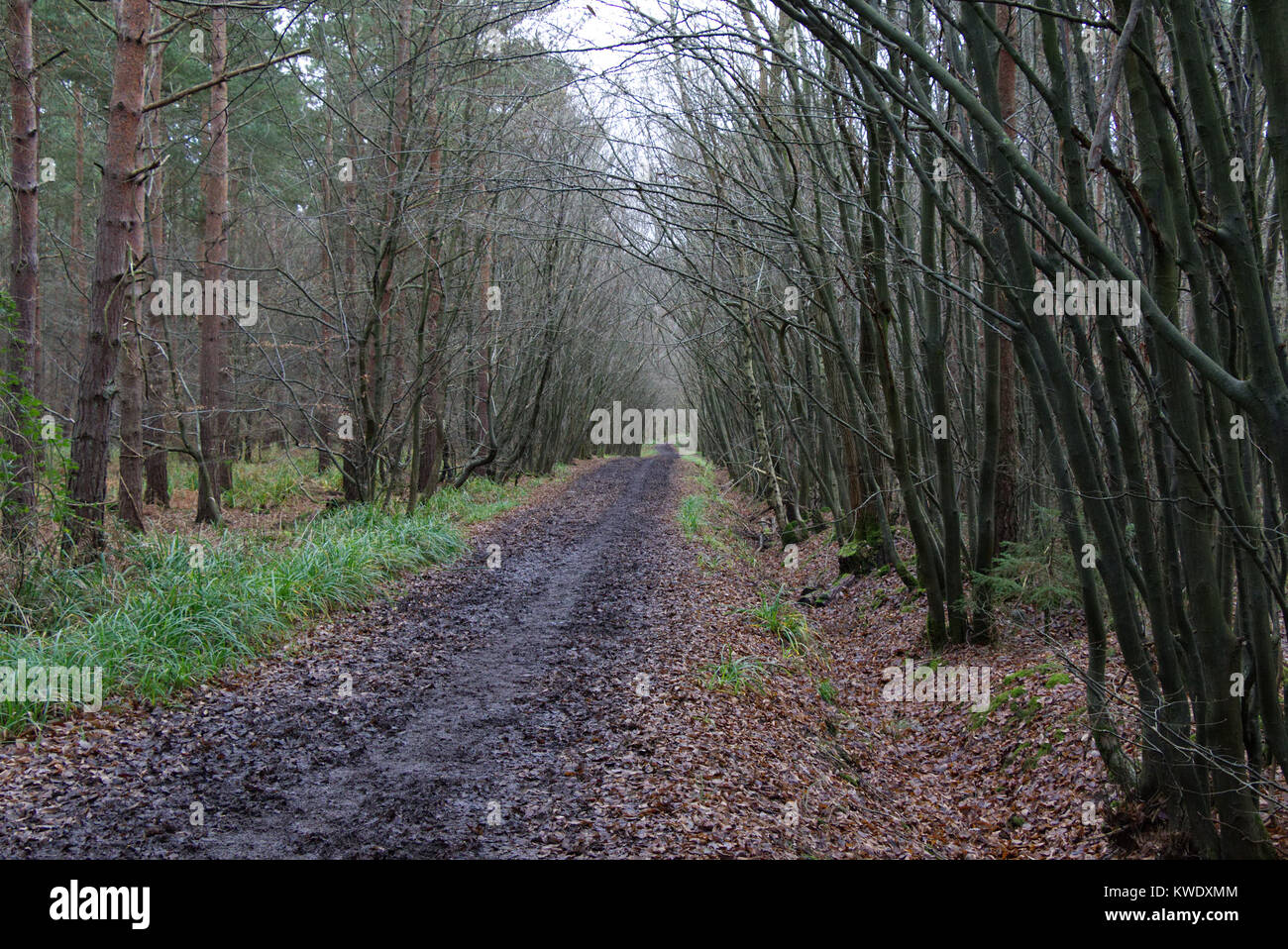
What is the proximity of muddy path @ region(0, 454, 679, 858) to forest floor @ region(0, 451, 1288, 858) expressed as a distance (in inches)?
0.7

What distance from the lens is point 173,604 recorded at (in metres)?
6.39

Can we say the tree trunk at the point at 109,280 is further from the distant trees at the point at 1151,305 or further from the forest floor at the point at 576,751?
the distant trees at the point at 1151,305

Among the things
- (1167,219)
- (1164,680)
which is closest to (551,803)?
(1164,680)

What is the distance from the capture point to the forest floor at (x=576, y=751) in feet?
13.1

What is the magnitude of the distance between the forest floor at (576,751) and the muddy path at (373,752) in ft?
0.06

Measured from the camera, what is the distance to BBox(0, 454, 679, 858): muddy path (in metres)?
3.85

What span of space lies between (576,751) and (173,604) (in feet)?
11.5

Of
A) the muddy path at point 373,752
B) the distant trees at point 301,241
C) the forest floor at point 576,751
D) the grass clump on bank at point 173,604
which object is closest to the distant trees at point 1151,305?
the forest floor at point 576,751

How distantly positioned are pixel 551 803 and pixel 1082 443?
305 centimetres

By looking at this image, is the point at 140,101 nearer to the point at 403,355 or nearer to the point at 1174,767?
the point at 403,355

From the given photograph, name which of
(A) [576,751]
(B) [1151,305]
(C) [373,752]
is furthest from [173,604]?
(B) [1151,305]

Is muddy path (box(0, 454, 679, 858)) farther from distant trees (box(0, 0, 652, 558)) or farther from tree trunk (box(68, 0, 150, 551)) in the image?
distant trees (box(0, 0, 652, 558))

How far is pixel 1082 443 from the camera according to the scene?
368cm

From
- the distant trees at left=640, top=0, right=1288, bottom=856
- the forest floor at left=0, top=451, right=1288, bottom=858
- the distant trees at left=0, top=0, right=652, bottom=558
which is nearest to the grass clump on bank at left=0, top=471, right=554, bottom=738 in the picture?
the forest floor at left=0, top=451, right=1288, bottom=858
